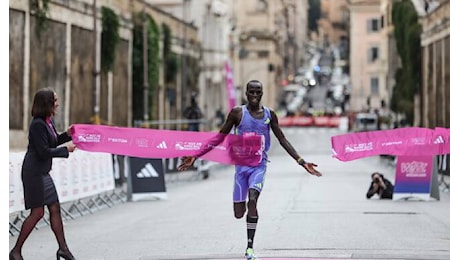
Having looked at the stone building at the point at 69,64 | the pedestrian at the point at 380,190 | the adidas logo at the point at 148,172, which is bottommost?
the pedestrian at the point at 380,190

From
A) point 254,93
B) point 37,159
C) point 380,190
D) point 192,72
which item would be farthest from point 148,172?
point 192,72

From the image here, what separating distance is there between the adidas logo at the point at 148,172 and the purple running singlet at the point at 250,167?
13.1 meters

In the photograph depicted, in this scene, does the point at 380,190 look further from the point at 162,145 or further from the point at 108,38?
the point at 108,38

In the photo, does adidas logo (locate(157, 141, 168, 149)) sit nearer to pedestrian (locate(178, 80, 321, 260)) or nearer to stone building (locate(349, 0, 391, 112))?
pedestrian (locate(178, 80, 321, 260))

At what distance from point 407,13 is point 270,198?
114ft

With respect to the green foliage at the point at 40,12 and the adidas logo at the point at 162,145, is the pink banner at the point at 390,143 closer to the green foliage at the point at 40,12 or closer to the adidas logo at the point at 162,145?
the adidas logo at the point at 162,145

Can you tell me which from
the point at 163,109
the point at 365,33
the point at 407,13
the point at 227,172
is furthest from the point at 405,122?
the point at 365,33

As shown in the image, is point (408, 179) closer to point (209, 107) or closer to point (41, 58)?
point (41, 58)

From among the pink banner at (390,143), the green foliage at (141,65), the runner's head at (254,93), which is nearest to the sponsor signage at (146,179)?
the pink banner at (390,143)

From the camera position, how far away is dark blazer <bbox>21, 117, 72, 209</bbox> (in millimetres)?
12539

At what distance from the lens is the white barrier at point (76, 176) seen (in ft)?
59.2

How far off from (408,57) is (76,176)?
38.2 m

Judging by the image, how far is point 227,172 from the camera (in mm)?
42906

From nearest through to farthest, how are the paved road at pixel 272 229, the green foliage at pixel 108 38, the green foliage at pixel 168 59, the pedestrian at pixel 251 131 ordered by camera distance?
the pedestrian at pixel 251 131
the paved road at pixel 272 229
the green foliage at pixel 108 38
the green foliage at pixel 168 59
